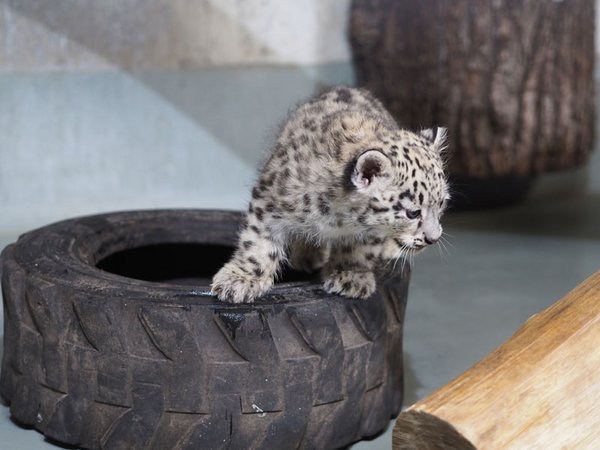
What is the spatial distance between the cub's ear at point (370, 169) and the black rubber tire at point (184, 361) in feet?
1.22

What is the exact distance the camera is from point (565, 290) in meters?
4.68

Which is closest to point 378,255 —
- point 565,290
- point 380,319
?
point 380,319

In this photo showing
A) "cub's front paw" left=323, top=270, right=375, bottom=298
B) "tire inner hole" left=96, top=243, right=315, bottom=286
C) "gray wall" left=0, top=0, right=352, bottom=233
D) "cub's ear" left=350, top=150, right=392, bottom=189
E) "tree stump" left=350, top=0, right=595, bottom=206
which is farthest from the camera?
"tree stump" left=350, top=0, right=595, bottom=206

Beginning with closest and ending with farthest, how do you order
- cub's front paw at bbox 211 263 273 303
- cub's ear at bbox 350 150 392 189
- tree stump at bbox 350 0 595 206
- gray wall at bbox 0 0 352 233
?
cub's ear at bbox 350 150 392 189 → cub's front paw at bbox 211 263 273 303 → gray wall at bbox 0 0 352 233 → tree stump at bbox 350 0 595 206

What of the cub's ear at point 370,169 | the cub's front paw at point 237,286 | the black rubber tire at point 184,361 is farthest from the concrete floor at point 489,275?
the cub's ear at point 370,169

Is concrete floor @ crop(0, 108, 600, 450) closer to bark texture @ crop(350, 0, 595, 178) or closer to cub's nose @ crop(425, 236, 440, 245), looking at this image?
bark texture @ crop(350, 0, 595, 178)

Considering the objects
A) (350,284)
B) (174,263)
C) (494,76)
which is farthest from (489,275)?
(350,284)

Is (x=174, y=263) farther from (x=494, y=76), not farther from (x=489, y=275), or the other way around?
(x=494, y=76)

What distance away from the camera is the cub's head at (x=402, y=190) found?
8.80 ft

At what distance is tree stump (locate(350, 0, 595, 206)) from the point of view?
209 inches

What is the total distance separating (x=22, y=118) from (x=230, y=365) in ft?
9.19

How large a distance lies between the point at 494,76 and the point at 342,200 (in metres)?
2.78

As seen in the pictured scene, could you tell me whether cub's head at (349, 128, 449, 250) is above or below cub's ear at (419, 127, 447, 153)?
below

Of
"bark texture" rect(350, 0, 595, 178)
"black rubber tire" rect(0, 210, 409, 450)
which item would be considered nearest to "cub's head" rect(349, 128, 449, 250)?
"black rubber tire" rect(0, 210, 409, 450)
